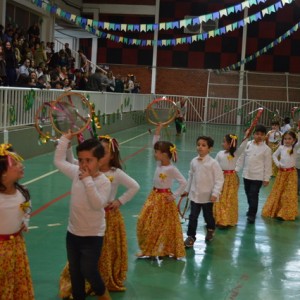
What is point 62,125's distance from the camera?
15.2ft

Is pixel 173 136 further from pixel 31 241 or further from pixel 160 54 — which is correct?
pixel 31 241

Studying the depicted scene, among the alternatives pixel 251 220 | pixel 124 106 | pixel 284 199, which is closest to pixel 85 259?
pixel 251 220

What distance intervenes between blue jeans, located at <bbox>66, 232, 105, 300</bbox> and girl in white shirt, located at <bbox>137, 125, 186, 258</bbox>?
1520 millimetres

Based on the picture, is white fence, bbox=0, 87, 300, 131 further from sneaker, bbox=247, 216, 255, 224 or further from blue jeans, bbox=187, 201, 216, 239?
blue jeans, bbox=187, 201, 216, 239

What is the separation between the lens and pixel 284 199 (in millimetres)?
7301

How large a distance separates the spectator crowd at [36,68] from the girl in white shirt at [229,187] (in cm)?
506

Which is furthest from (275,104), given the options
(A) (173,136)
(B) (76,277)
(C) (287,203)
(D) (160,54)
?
(B) (76,277)

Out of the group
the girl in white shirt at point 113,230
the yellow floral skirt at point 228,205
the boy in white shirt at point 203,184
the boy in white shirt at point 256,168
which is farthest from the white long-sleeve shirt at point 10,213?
the boy in white shirt at point 256,168

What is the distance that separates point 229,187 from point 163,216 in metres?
1.79

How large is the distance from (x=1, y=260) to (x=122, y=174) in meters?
1.25

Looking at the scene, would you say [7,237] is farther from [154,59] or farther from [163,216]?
[154,59]

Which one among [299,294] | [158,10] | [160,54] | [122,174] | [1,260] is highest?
[158,10]

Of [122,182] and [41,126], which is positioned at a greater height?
[41,126]

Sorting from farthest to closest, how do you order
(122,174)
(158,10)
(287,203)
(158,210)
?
1. (158,10)
2. (287,203)
3. (158,210)
4. (122,174)
